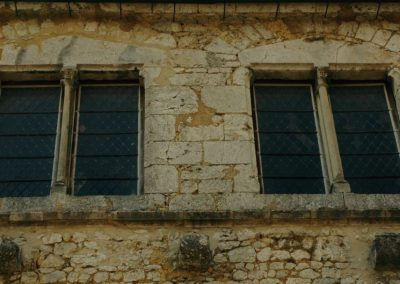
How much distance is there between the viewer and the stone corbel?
6344 millimetres

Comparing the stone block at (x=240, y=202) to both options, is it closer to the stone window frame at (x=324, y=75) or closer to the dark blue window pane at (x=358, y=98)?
the stone window frame at (x=324, y=75)

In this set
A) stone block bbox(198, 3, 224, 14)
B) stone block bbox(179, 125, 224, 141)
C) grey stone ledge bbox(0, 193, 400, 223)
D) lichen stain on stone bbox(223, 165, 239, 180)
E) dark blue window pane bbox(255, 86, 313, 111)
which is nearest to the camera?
grey stone ledge bbox(0, 193, 400, 223)

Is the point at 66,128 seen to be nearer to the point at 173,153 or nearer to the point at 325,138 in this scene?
the point at 173,153

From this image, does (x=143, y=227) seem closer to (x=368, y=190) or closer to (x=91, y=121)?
(x=91, y=121)

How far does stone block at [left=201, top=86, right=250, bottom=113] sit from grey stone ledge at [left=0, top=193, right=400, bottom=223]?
0.98 meters

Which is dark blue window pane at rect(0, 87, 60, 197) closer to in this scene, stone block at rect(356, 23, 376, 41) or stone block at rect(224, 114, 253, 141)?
stone block at rect(224, 114, 253, 141)

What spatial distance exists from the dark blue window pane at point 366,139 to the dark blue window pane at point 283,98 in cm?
28

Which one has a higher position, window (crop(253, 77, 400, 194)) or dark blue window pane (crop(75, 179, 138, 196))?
window (crop(253, 77, 400, 194))

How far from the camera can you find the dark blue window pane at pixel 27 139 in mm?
6543

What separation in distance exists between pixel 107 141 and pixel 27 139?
77 cm

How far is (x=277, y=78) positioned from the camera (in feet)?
23.8

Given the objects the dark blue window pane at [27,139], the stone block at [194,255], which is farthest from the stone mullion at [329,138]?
the dark blue window pane at [27,139]

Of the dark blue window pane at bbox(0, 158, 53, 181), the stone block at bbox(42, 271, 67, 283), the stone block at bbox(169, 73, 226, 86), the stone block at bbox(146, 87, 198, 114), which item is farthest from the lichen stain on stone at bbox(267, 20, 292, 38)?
the stone block at bbox(42, 271, 67, 283)

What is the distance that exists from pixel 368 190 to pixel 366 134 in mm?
662
